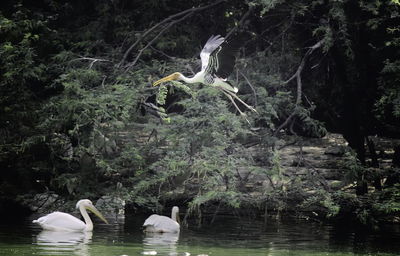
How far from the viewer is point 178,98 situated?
15.4 meters

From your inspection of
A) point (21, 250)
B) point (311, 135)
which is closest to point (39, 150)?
point (21, 250)

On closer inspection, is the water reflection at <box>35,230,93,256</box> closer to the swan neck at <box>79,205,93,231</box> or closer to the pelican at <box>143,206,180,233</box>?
the swan neck at <box>79,205,93,231</box>

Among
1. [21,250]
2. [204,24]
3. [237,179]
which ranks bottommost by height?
[21,250]

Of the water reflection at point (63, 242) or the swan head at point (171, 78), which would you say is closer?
the water reflection at point (63, 242)

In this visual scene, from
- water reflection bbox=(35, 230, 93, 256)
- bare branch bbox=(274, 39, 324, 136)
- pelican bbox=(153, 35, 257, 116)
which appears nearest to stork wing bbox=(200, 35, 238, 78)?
pelican bbox=(153, 35, 257, 116)

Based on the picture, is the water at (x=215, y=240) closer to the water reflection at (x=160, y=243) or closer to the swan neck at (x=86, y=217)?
the water reflection at (x=160, y=243)

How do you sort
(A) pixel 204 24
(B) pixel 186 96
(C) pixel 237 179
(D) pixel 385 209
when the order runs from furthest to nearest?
(A) pixel 204 24, (B) pixel 186 96, (C) pixel 237 179, (D) pixel 385 209

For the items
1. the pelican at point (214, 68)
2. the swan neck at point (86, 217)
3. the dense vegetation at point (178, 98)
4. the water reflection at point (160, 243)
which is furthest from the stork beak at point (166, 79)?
the water reflection at point (160, 243)

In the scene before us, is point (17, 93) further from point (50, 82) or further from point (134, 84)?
point (134, 84)

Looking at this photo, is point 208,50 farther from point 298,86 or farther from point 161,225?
point 161,225

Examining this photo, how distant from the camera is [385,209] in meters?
12.4

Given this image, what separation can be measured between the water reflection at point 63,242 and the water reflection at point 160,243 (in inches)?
34.1

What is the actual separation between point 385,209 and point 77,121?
5497mm

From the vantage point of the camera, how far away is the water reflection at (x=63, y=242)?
9.93m
